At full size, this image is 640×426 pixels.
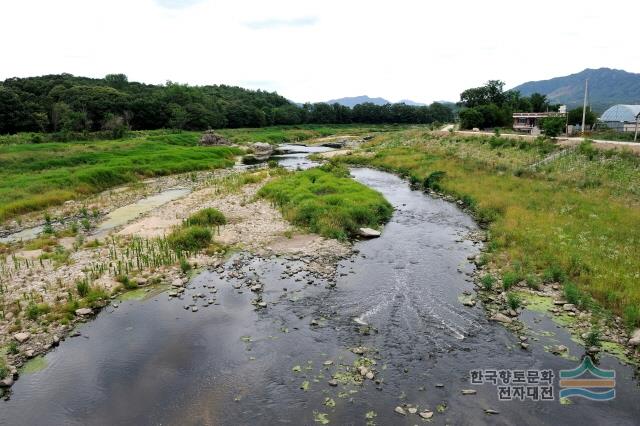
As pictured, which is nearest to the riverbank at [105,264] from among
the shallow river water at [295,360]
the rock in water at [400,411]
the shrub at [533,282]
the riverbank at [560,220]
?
the shallow river water at [295,360]

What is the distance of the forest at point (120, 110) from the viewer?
77375 millimetres

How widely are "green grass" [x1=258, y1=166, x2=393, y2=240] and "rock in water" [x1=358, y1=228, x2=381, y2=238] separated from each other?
1.49 ft

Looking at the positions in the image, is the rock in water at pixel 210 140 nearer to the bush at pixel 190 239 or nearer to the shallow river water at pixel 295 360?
the bush at pixel 190 239

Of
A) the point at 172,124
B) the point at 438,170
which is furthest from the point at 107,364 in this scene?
the point at 172,124

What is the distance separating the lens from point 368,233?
88.0ft

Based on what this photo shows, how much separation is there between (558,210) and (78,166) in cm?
5185

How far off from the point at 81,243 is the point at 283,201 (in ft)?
49.7

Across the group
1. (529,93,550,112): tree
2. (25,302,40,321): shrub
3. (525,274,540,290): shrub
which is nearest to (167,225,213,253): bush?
(25,302,40,321): shrub

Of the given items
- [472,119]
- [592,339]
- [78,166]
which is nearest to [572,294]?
[592,339]

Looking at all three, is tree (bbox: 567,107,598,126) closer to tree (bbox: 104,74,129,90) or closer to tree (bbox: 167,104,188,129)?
tree (bbox: 167,104,188,129)

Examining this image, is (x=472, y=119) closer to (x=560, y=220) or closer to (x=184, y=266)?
(x=560, y=220)

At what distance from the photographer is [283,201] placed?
3434 cm

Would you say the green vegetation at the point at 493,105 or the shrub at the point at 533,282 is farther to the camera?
the green vegetation at the point at 493,105

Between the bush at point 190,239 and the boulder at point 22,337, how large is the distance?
349 inches
